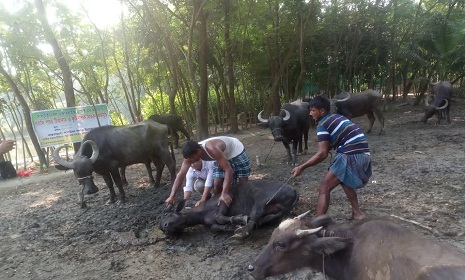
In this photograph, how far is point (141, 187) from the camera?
866 cm

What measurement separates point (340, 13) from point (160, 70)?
31.8ft

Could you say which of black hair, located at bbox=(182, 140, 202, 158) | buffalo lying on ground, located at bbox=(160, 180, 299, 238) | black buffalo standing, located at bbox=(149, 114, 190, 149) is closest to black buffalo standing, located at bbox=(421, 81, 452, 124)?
black buffalo standing, located at bbox=(149, 114, 190, 149)

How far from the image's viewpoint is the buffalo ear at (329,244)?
281cm

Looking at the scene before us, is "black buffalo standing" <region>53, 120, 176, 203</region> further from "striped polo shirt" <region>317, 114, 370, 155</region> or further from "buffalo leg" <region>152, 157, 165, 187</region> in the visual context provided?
"striped polo shirt" <region>317, 114, 370, 155</region>

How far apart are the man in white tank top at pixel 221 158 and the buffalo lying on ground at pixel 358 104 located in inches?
269

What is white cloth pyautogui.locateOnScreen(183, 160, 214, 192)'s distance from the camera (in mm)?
5828

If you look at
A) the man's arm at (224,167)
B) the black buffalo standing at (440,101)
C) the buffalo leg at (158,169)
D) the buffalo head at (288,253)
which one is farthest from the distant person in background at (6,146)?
the black buffalo standing at (440,101)

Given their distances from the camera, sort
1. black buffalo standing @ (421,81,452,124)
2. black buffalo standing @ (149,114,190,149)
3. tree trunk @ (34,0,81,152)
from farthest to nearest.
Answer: black buffalo standing @ (149,114,190,149) < black buffalo standing @ (421,81,452,124) < tree trunk @ (34,0,81,152)

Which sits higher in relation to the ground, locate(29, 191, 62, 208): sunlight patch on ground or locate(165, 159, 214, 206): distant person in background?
locate(165, 159, 214, 206): distant person in background

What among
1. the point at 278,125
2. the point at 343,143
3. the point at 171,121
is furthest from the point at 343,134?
the point at 171,121

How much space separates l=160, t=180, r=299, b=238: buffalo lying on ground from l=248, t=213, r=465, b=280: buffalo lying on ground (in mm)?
1726

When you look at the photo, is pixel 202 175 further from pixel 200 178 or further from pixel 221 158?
pixel 221 158

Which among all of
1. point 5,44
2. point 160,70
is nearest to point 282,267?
point 5,44

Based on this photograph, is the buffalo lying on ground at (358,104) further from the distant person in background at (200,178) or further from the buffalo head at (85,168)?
the buffalo head at (85,168)
